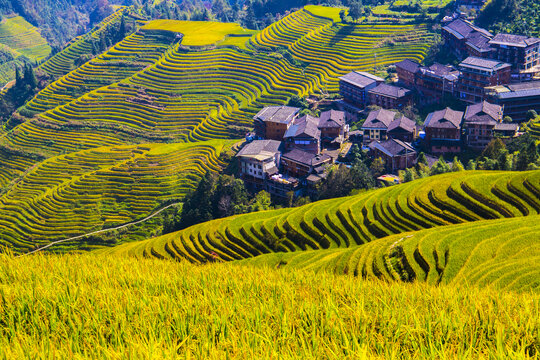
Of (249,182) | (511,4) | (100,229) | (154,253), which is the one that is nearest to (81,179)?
(100,229)

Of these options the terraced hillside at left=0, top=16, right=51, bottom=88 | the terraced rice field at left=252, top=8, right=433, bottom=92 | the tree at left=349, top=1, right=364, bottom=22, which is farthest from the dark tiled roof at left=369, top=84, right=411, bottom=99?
the terraced hillside at left=0, top=16, right=51, bottom=88

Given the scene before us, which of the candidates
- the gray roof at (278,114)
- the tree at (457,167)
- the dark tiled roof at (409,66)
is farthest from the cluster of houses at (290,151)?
the tree at (457,167)

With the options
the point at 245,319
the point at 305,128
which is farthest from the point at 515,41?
the point at 245,319

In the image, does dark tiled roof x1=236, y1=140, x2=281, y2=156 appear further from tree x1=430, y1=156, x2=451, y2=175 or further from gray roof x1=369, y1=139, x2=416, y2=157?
tree x1=430, y1=156, x2=451, y2=175

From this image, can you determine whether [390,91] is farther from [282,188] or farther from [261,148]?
[282,188]

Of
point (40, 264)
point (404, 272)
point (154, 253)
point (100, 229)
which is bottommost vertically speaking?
point (100, 229)

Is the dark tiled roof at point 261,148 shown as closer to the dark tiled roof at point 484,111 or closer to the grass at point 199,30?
the dark tiled roof at point 484,111

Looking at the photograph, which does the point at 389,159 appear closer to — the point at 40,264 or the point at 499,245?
the point at 499,245
